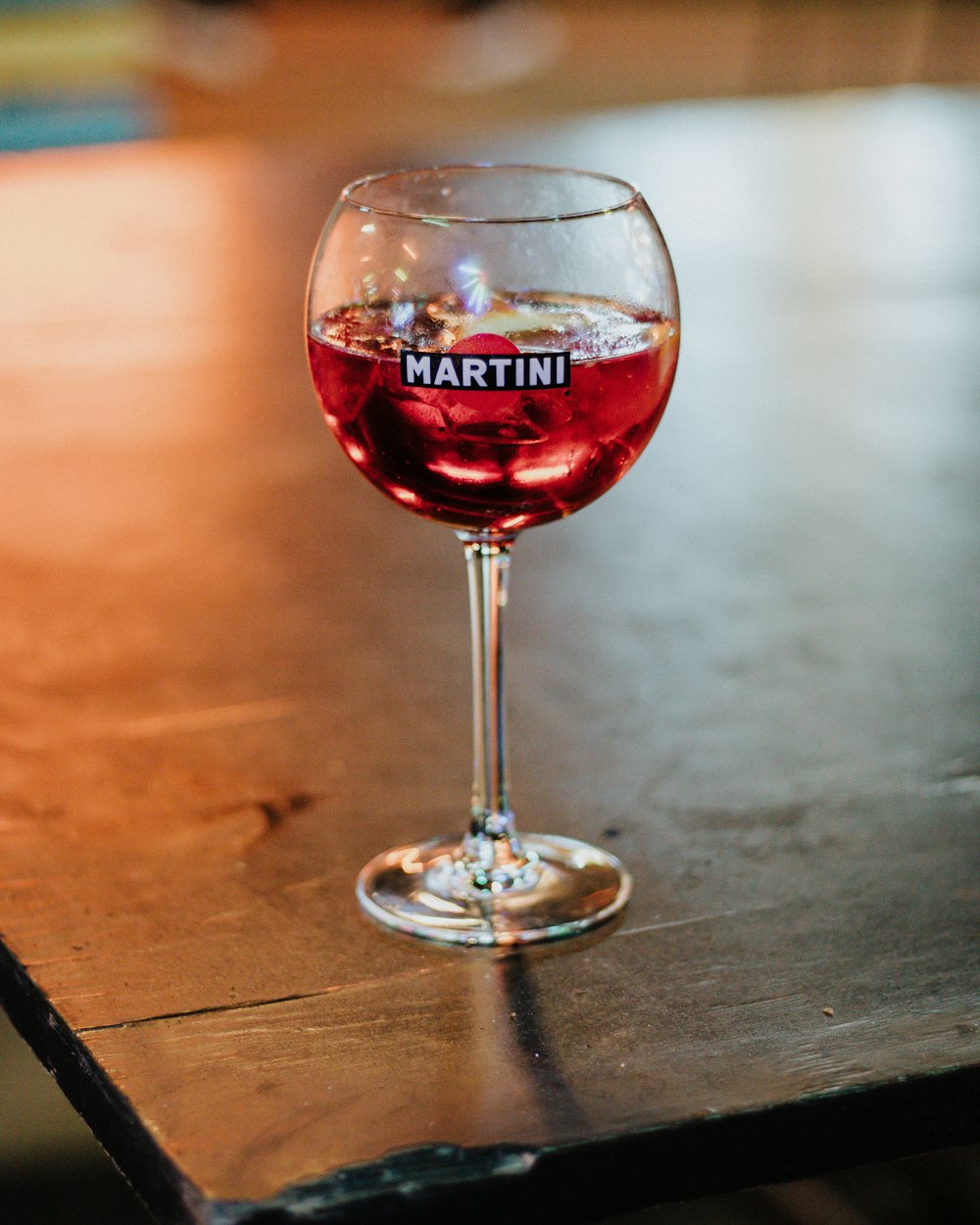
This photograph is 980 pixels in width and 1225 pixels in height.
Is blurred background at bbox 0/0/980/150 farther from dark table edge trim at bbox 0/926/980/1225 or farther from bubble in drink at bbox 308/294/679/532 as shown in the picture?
dark table edge trim at bbox 0/926/980/1225

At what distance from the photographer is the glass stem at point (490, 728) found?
612mm

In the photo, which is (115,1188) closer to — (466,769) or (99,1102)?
(466,769)

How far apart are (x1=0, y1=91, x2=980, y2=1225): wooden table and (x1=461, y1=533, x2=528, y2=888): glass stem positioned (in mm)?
38

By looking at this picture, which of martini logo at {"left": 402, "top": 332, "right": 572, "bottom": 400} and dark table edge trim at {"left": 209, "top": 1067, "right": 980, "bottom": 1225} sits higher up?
martini logo at {"left": 402, "top": 332, "right": 572, "bottom": 400}

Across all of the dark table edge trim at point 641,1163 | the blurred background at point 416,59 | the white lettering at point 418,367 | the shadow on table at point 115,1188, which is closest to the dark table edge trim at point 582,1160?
the dark table edge trim at point 641,1163

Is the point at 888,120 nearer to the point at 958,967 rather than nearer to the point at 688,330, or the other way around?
the point at 688,330

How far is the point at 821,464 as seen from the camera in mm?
1047

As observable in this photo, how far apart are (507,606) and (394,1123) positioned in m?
0.42

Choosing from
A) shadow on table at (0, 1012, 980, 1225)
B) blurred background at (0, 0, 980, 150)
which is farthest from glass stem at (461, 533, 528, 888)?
blurred background at (0, 0, 980, 150)

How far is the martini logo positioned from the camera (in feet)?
1.79

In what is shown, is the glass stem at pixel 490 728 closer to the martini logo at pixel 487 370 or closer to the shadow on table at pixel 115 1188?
the martini logo at pixel 487 370

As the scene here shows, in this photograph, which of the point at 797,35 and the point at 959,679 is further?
the point at 797,35

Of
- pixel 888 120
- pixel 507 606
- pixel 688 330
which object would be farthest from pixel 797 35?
pixel 507 606

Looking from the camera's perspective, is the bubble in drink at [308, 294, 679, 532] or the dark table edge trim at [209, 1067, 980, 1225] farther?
the bubble in drink at [308, 294, 679, 532]
